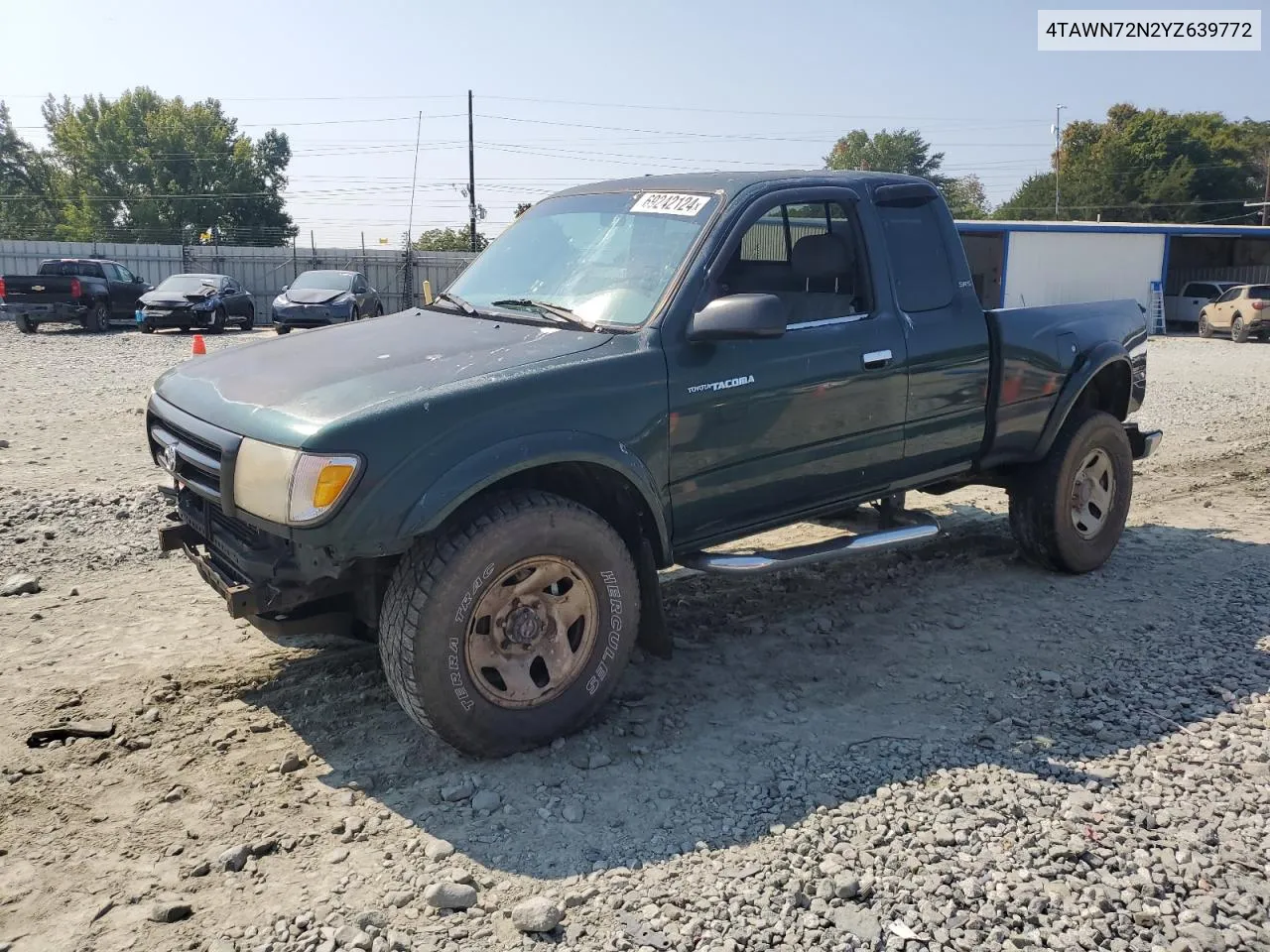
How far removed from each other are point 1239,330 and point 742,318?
2809cm

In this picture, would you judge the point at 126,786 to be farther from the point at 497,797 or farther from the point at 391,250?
the point at 391,250

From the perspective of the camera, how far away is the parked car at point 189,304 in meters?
22.2

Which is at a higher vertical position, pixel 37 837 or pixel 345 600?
pixel 345 600

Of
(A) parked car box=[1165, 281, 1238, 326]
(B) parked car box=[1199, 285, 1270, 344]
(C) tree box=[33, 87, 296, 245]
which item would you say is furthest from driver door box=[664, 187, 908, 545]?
(C) tree box=[33, 87, 296, 245]

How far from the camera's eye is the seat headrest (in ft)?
16.2

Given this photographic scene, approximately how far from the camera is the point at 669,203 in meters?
4.61

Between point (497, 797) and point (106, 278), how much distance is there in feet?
78.9

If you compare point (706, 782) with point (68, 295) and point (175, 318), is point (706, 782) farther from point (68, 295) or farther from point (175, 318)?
point (68, 295)

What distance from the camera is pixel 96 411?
36.4ft

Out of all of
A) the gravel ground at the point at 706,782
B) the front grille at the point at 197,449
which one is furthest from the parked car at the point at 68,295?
the front grille at the point at 197,449

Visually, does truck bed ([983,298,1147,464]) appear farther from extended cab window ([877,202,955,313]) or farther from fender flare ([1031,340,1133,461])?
extended cab window ([877,202,955,313])

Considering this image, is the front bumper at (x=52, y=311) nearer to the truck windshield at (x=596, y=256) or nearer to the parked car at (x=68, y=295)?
the parked car at (x=68, y=295)

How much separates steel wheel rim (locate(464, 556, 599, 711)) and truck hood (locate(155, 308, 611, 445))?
29.4 inches

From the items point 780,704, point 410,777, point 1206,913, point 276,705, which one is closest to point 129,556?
point 276,705
